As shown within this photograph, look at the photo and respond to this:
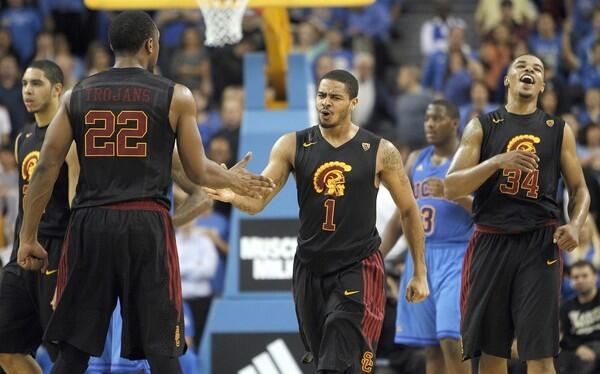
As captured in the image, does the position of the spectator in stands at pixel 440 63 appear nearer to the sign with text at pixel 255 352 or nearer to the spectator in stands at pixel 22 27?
the spectator in stands at pixel 22 27

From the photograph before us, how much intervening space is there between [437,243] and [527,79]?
189 centimetres

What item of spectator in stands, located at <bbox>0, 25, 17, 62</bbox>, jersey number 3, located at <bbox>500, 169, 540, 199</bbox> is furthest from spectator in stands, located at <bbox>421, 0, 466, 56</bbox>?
jersey number 3, located at <bbox>500, 169, 540, 199</bbox>

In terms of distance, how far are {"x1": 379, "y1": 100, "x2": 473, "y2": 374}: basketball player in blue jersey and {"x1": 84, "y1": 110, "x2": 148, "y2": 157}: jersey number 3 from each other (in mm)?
3207

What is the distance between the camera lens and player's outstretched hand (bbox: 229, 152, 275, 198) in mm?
7426

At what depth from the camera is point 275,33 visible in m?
12.5

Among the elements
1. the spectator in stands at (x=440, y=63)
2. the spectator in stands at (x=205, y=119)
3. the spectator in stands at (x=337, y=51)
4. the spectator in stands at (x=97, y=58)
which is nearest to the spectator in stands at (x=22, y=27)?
the spectator in stands at (x=97, y=58)

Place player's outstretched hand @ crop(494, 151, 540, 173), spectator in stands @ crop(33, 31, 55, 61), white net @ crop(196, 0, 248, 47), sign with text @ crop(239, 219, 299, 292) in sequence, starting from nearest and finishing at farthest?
player's outstretched hand @ crop(494, 151, 540, 173)
sign with text @ crop(239, 219, 299, 292)
white net @ crop(196, 0, 248, 47)
spectator in stands @ crop(33, 31, 55, 61)

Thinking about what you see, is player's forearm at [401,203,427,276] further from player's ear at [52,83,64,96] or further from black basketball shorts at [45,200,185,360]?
player's ear at [52,83,64,96]

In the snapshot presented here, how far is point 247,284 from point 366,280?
11.5 ft

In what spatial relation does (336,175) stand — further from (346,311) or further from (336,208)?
(346,311)

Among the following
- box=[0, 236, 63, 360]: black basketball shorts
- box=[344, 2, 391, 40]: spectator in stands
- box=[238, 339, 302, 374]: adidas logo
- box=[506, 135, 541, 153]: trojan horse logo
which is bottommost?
box=[238, 339, 302, 374]: adidas logo

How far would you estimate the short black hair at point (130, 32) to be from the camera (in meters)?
7.15

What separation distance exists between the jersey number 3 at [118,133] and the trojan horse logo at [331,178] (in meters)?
1.45

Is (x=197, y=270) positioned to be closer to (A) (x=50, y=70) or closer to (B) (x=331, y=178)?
(A) (x=50, y=70)
